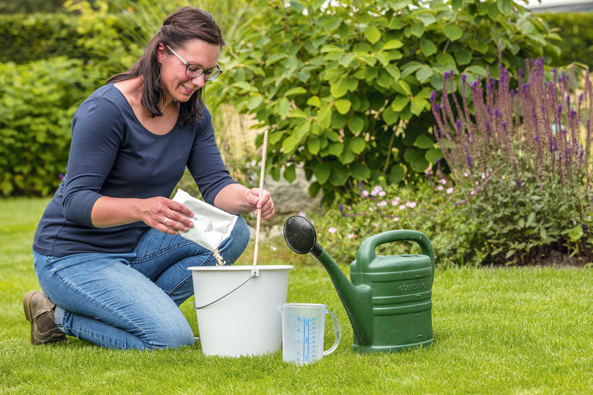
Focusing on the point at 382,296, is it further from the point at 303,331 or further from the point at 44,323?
the point at 44,323

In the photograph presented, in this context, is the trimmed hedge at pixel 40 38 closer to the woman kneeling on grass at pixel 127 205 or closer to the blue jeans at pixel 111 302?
the woman kneeling on grass at pixel 127 205

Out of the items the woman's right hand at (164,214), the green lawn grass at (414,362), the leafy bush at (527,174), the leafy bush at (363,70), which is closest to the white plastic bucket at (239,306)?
the green lawn grass at (414,362)

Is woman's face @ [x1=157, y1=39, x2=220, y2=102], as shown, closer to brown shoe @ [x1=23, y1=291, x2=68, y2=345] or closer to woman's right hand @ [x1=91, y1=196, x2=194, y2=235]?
woman's right hand @ [x1=91, y1=196, x2=194, y2=235]

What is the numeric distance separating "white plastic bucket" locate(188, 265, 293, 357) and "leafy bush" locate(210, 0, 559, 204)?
5.55ft

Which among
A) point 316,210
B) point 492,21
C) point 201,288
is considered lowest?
point 316,210

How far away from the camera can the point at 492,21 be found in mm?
3590

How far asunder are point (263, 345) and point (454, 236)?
1.61 m

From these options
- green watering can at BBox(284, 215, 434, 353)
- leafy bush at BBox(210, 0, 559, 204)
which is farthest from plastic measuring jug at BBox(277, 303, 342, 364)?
leafy bush at BBox(210, 0, 559, 204)

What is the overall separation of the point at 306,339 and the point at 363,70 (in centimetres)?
211

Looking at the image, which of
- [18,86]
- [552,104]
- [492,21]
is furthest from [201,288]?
[18,86]

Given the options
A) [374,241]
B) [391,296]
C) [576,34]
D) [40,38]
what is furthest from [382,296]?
[40,38]

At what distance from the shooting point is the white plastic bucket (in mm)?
1907

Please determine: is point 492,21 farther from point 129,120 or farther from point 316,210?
point 129,120

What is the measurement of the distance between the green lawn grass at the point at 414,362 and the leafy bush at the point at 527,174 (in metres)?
0.46
